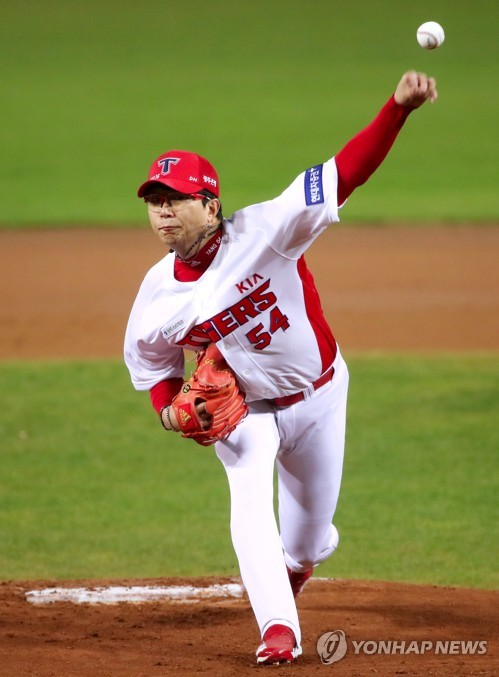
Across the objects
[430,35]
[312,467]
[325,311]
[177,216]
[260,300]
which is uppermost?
[430,35]

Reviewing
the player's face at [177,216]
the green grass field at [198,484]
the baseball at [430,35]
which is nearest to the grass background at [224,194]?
the green grass field at [198,484]

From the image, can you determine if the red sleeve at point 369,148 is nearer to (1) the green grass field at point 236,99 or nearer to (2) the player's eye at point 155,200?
(2) the player's eye at point 155,200

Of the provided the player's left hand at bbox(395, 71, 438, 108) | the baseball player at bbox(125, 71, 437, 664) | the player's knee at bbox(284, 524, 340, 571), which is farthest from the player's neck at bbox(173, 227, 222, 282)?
the player's knee at bbox(284, 524, 340, 571)

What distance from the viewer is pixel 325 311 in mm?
11227

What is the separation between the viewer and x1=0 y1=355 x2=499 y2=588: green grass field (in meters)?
6.10

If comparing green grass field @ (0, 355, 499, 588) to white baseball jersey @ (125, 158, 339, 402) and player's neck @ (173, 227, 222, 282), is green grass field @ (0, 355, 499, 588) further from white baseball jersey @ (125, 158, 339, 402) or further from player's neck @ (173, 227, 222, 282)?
player's neck @ (173, 227, 222, 282)

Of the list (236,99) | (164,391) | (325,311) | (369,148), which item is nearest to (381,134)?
(369,148)

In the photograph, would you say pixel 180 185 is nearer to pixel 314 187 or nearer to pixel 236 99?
pixel 314 187

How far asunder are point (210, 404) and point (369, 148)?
3.40 ft

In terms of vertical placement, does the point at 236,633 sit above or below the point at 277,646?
below

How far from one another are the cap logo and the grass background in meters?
2.57

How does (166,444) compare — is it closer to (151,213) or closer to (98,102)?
(151,213)

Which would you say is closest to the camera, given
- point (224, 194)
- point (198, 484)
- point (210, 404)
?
point (210, 404)

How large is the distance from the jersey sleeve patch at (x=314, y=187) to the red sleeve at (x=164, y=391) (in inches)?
37.6
